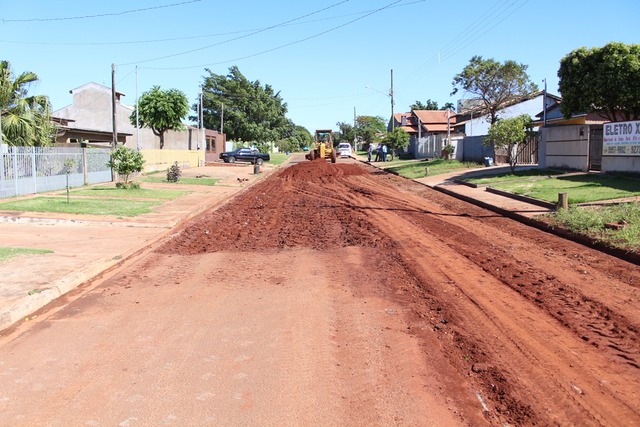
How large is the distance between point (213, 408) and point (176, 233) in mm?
9615

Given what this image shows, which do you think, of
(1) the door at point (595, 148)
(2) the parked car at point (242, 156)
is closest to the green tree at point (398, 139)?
(2) the parked car at point (242, 156)

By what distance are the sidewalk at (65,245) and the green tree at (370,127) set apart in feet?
276

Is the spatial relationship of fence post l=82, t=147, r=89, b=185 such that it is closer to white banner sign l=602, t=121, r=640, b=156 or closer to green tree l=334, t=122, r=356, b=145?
white banner sign l=602, t=121, r=640, b=156

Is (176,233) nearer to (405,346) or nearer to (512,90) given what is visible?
(405,346)

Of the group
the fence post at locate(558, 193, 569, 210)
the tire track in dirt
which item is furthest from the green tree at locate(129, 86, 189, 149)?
the fence post at locate(558, 193, 569, 210)

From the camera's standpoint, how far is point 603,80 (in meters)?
22.9

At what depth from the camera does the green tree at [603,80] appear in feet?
73.5

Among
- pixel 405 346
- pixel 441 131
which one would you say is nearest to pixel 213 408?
pixel 405 346

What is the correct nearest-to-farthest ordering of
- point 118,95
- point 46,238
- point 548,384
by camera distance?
1. point 548,384
2. point 46,238
3. point 118,95

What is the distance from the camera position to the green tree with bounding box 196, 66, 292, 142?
8131 centimetres

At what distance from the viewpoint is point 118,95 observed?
5794 cm

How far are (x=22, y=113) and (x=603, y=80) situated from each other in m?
23.8

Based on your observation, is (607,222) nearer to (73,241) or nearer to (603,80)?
(73,241)

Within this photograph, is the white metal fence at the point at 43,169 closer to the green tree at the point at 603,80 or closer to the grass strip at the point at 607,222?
the grass strip at the point at 607,222
